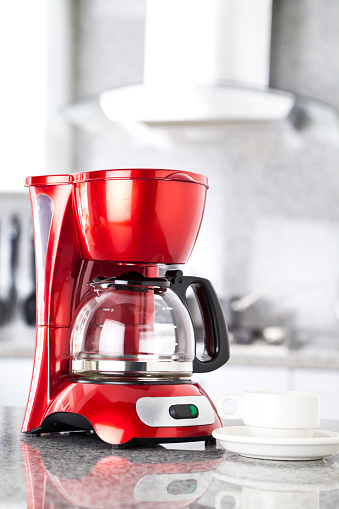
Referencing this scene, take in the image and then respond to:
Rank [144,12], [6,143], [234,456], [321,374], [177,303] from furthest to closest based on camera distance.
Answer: [144,12]
[6,143]
[321,374]
[177,303]
[234,456]

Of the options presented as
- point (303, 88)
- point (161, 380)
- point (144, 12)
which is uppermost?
point (144, 12)

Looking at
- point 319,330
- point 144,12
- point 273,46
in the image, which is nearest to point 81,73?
point 144,12

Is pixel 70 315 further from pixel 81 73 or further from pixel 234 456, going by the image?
pixel 81 73

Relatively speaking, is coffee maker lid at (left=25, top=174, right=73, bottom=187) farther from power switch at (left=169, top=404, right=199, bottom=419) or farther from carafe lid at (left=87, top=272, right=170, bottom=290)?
power switch at (left=169, top=404, right=199, bottom=419)

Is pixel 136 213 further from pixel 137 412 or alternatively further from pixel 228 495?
pixel 228 495

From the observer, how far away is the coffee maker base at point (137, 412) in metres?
0.91

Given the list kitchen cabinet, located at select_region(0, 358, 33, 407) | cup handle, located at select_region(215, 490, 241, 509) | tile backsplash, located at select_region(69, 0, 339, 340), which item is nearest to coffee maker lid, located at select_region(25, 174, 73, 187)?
cup handle, located at select_region(215, 490, 241, 509)

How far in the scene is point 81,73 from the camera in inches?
133

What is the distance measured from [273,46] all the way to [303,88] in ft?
0.73

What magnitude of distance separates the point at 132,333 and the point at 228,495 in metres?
0.32

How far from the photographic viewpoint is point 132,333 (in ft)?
3.17

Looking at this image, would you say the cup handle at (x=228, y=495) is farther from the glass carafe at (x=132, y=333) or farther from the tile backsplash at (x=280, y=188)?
the tile backsplash at (x=280, y=188)

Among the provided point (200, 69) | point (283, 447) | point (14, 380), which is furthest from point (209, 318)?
point (200, 69)

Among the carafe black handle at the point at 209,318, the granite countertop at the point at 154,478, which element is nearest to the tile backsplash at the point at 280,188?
the carafe black handle at the point at 209,318
